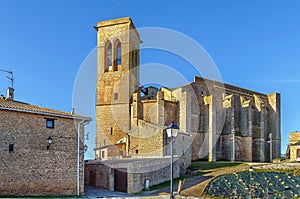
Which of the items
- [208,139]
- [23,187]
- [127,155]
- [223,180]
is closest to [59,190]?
[23,187]

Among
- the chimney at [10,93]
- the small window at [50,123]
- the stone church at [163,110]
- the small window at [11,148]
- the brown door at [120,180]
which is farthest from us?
the stone church at [163,110]

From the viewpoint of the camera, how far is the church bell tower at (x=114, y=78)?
121 ft

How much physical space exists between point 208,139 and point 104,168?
21121 millimetres

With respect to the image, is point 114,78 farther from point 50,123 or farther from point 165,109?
point 50,123

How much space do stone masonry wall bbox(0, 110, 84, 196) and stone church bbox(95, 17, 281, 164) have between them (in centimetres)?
1316

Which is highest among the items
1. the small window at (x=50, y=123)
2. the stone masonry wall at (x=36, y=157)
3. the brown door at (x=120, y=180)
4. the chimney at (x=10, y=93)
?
the chimney at (x=10, y=93)

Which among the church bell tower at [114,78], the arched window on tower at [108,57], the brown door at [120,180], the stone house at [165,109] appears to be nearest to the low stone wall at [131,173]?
the brown door at [120,180]

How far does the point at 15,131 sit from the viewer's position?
16125 millimetres

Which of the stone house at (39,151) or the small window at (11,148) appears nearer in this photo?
the stone house at (39,151)

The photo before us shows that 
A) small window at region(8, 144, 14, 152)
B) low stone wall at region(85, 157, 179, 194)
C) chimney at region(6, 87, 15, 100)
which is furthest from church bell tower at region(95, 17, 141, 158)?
small window at region(8, 144, 14, 152)

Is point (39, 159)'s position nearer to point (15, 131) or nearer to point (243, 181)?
point (15, 131)

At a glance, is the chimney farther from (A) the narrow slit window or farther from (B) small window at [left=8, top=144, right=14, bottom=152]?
(A) the narrow slit window

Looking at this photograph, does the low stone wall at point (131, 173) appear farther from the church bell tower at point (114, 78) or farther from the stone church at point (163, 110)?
the church bell tower at point (114, 78)

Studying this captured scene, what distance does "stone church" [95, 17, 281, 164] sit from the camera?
3600 centimetres
